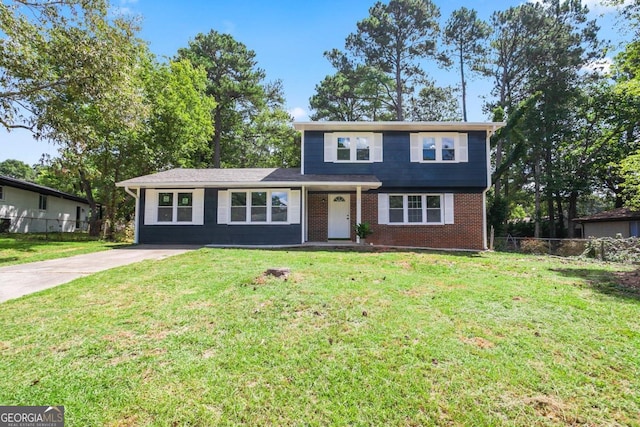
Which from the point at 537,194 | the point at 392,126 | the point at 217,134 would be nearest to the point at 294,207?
the point at 392,126

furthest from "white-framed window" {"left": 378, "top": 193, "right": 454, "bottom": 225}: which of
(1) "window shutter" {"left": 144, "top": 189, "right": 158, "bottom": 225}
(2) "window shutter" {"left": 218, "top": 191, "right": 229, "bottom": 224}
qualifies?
(1) "window shutter" {"left": 144, "top": 189, "right": 158, "bottom": 225}

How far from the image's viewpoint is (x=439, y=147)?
14227mm

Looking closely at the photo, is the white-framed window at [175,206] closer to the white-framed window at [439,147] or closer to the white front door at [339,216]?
the white front door at [339,216]

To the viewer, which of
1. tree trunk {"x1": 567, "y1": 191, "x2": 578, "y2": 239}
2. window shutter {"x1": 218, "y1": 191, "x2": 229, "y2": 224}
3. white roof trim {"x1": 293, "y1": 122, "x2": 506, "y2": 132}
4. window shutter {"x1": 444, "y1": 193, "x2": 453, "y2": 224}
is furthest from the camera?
tree trunk {"x1": 567, "y1": 191, "x2": 578, "y2": 239}

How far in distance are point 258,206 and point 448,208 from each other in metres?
8.24

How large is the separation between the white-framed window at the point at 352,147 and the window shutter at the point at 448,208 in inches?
134

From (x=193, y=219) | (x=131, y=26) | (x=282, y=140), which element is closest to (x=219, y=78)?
(x=282, y=140)

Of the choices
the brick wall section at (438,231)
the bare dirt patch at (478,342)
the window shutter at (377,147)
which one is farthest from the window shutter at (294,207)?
the bare dirt patch at (478,342)

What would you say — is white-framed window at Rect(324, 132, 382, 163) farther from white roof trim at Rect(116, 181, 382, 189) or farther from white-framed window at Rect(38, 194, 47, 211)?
white-framed window at Rect(38, 194, 47, 211)

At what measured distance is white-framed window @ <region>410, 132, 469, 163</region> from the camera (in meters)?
14.1

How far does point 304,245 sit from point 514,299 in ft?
28.0

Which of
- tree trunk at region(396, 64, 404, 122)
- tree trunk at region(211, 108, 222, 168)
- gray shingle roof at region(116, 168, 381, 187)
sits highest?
tree trunk at region(396, 64, 404, 122)

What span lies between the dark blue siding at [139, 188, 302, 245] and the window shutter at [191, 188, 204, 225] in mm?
134

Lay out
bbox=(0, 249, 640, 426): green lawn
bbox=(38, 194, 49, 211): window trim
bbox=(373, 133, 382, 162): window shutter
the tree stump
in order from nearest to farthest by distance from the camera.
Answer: bbox=(0, 249, 640, 426): green lawn < the tree stump < bbox=(373, 133, 382, 162): window shutter < bbox=(38, 194, 49, 211): window trim
